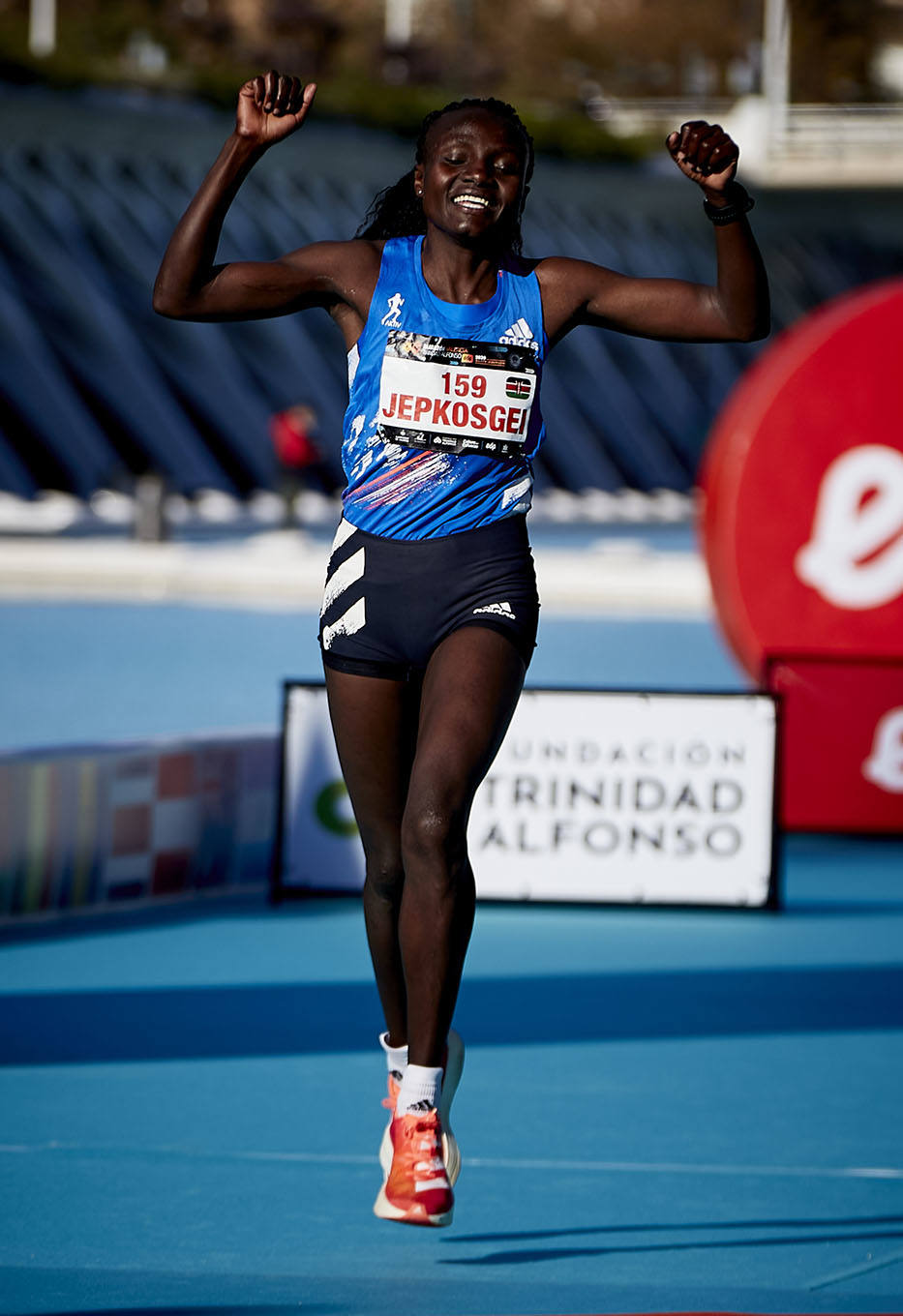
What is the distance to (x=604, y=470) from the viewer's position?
39125 mm

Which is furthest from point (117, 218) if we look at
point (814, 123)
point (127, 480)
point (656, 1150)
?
point (656, 1150)

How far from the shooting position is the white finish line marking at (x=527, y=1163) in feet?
15.4

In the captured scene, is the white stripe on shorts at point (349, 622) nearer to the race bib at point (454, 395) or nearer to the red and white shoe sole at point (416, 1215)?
the race bib at point (454, 395)

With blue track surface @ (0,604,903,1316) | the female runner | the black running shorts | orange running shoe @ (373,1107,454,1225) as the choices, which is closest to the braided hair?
the female runner

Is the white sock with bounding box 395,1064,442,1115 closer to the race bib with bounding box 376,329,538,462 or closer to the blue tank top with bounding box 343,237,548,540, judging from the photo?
the blue tank top with bounding box 343,237,548,540

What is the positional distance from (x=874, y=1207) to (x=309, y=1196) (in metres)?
1.14

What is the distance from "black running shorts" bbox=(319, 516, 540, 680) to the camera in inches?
155

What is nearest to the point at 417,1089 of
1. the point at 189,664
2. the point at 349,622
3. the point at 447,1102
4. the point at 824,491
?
the point at 447,1102

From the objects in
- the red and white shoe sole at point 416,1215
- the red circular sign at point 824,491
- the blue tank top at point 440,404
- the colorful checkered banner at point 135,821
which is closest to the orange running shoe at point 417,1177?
the red and white shoe sole at point 416,1215

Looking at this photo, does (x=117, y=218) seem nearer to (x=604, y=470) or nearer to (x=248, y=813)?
(x=604, y=470)

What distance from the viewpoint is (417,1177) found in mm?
3797

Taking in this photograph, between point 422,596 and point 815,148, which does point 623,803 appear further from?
point 815,148

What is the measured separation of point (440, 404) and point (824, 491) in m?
6.72

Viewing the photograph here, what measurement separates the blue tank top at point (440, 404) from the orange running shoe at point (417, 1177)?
105 centimetres
